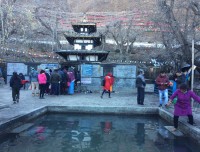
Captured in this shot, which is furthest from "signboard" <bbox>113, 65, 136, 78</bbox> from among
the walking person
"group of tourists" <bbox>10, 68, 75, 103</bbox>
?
the walking person

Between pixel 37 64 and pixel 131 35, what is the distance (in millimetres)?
25384

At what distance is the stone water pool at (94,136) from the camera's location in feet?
25.6

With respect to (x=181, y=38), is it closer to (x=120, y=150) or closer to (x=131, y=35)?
(x=120, y=150)

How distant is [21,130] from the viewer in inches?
369

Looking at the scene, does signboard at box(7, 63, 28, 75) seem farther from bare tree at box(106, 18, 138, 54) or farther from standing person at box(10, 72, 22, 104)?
bare tree at box(106, 18, 138, 54)

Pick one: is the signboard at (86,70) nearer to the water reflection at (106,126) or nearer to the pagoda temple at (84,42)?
the pagoda temple at (84,42)

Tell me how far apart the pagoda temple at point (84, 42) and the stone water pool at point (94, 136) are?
51.2ft

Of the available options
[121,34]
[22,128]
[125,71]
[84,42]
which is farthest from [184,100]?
[121,34]

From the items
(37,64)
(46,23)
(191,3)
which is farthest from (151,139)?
(46,23)

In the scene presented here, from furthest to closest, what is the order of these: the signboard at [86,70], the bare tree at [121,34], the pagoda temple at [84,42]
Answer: the bare tree at [121,34] → the pagoda temple at [84,42] → the signboard at [86,70]

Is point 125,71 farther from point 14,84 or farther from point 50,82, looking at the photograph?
point 14,84

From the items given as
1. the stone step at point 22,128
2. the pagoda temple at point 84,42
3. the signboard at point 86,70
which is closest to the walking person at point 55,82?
the signboard at point 86,70

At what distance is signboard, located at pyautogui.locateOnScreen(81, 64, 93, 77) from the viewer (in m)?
21.4

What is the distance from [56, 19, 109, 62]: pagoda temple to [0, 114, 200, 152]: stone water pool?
15.6 meters
